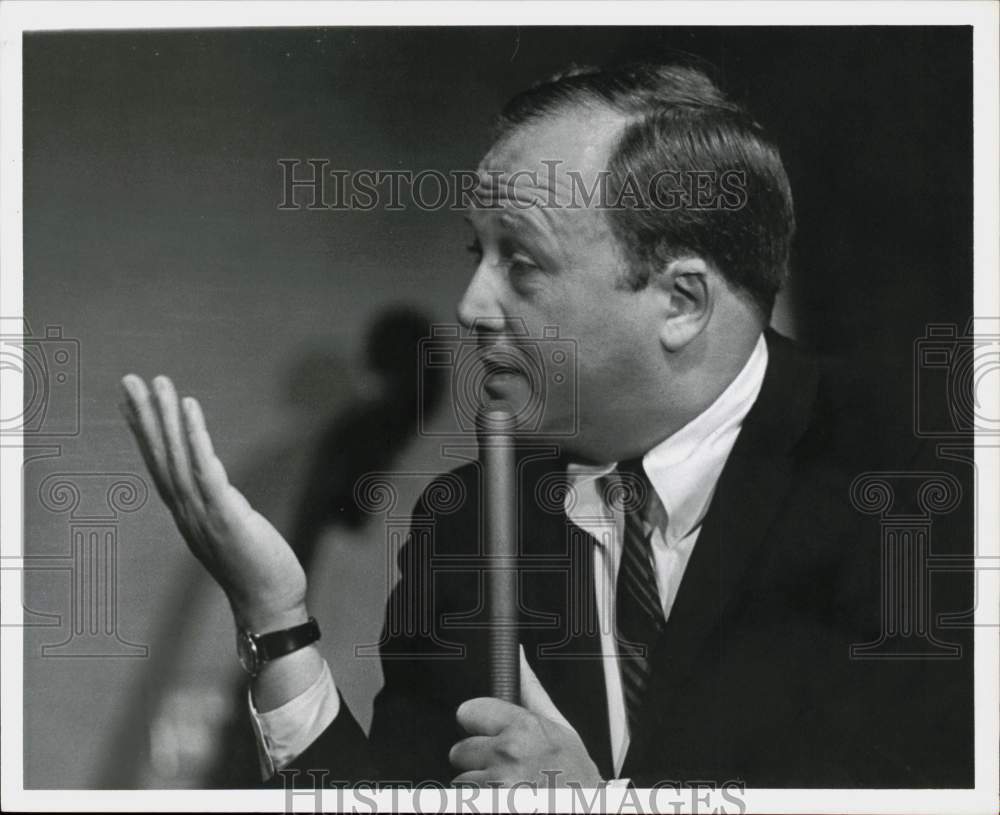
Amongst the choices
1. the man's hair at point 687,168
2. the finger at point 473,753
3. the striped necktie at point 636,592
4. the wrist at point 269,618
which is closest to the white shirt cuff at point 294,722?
the wrist at point 269,618

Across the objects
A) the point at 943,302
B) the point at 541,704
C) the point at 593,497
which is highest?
the point at 943,302

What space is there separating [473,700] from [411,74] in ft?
5.17

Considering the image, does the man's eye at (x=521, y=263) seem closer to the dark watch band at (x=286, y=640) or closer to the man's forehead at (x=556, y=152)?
the man's forehead at (x=556, y=152)

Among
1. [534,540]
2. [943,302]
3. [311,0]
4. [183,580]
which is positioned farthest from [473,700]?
[311,0]

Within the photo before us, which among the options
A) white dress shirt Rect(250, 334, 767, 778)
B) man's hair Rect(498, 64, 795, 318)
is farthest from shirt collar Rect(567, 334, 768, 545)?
man's hair Rect(498, 64, 795, 318)

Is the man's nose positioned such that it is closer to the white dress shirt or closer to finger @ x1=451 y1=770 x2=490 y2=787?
the white dress shirt

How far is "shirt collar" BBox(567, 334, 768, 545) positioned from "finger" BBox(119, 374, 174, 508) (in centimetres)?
102

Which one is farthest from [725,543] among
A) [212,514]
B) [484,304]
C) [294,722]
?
[212,514]

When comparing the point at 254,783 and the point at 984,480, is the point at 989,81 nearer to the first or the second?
the point at 984,480

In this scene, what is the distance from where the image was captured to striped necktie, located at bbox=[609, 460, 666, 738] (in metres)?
2.69

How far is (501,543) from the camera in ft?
8.89

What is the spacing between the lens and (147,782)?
2775 mm

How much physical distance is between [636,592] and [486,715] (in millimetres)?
481

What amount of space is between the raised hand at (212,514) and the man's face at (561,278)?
69cm
